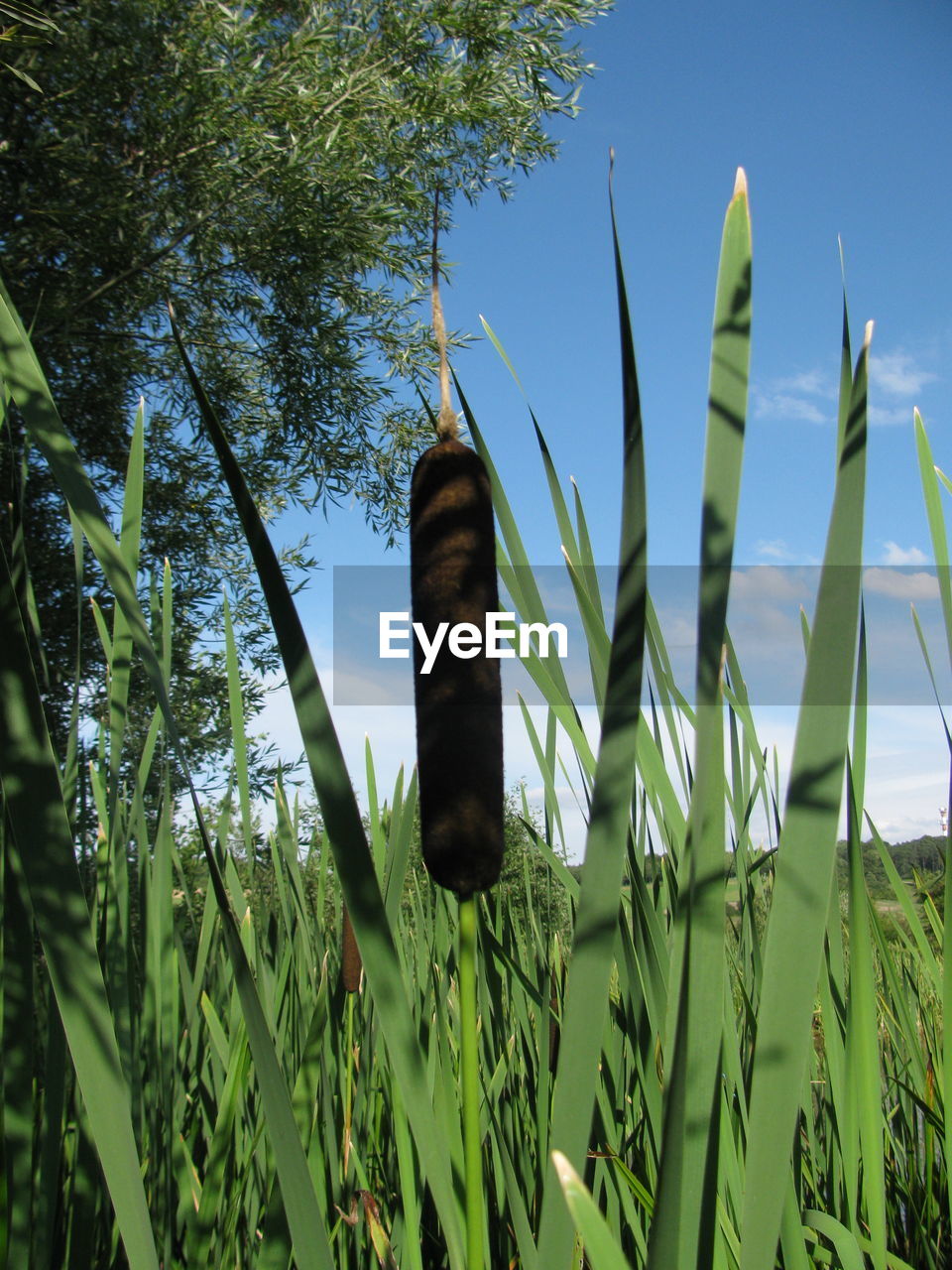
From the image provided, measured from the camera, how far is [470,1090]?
0.37m

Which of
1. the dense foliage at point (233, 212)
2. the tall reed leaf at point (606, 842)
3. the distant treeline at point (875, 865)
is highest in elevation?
the dense foliage at point (233, 212)

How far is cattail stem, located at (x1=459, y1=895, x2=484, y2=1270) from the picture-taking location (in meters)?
0.36

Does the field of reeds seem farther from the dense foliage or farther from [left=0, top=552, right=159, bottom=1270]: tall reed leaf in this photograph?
the dense foliage

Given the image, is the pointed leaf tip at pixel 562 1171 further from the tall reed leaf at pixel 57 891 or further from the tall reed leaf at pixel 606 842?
the tall reed leaf at pixel 57 891

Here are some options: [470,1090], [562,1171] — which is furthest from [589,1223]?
[470,1090]

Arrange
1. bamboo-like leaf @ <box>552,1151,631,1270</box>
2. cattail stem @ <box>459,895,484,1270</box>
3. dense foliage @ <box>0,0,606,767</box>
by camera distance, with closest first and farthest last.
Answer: bamboo-like leaf @ <box>552,1151,631,1270</box> < cattail stem @ <box>459,895,484,1270</box> < dense foliage @ <box>0,0,606,767</box>

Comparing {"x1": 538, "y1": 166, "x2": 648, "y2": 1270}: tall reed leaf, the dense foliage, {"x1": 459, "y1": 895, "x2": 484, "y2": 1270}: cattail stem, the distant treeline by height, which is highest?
the dense foliage

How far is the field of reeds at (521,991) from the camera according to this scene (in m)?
0.30

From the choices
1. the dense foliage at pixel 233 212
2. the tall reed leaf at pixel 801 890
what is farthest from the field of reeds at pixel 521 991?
the dense foliage at pixel 233 212

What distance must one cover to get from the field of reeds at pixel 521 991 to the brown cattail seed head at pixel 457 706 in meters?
0.06

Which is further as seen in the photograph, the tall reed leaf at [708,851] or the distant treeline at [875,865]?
the distant treeline at [875,865]

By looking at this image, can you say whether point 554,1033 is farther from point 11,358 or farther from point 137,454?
point 11,358

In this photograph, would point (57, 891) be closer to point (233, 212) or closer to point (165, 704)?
point (165, 704)

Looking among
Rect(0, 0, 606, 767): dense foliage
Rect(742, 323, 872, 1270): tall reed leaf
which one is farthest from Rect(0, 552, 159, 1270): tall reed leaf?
Rect(0, 0, 606, 767): dense foliage
